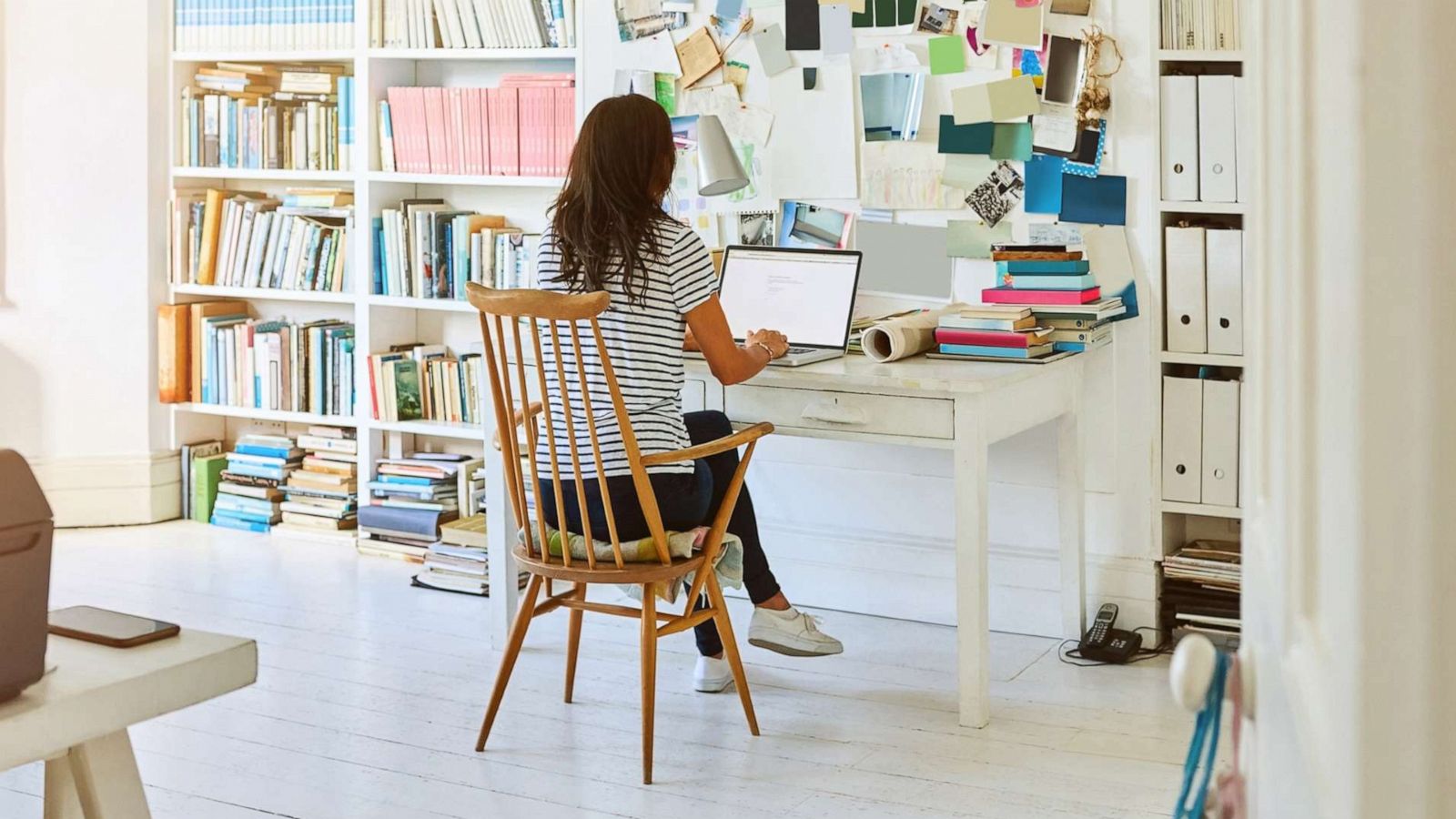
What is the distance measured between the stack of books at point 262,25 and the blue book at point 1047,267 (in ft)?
7.19

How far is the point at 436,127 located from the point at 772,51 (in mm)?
1128

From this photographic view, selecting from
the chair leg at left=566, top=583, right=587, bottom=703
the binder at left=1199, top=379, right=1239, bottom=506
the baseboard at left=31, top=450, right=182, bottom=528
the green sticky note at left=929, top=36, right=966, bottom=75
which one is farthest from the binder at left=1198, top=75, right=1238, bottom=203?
the baseboard at left=31, top=450, right=182, bottom=528

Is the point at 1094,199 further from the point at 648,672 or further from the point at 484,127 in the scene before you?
the point at 484,127

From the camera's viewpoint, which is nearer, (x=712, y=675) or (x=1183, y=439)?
(x=712, y=675)

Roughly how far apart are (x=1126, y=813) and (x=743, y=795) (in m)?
0.63

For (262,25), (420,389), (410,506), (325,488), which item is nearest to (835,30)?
(420,389)

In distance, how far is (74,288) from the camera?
15.2 feet

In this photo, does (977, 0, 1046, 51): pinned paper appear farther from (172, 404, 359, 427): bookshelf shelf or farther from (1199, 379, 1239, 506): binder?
(172, 404, 359, 427): bookshelf shelf

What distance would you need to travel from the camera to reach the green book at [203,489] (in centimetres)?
477

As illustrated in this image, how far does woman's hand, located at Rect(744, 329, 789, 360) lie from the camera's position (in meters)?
2.95

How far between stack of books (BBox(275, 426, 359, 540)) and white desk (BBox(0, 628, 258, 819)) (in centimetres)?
279

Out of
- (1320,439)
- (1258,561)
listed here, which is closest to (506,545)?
(1258,561)

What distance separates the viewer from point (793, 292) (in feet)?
11.1

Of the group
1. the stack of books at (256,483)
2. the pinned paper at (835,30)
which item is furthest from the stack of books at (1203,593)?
the stack of books at (256,483)
